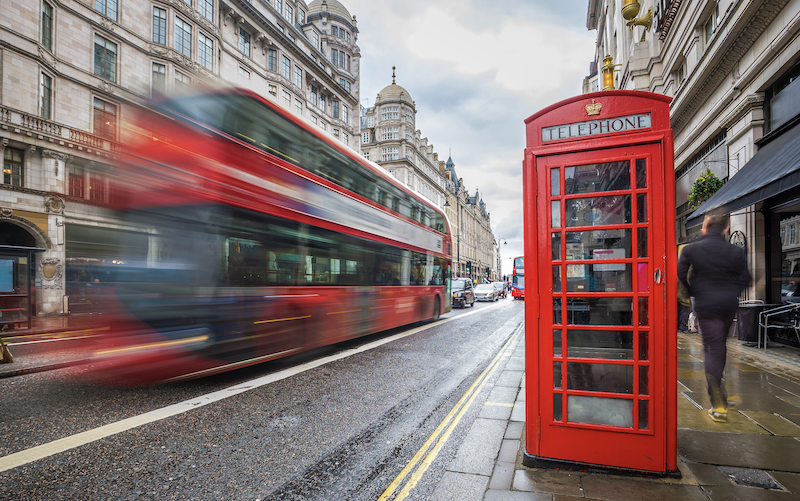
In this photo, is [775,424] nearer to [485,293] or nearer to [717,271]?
[717,271]

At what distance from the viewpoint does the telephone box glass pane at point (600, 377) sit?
111 inches

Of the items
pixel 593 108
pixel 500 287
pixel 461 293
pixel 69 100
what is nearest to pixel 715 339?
pixel 593 108

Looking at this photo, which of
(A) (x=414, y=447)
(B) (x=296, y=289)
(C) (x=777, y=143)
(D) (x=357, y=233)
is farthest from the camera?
(D) (x=357, y=233)

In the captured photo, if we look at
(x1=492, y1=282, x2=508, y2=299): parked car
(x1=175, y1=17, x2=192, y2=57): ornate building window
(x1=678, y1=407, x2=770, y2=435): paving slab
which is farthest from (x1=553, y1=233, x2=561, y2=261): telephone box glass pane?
(x1=492, y1=282, x2=508, y2=299): parked car

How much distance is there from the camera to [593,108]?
2.86 meters

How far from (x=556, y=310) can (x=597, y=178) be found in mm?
979

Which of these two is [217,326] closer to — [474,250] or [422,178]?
[422,178]

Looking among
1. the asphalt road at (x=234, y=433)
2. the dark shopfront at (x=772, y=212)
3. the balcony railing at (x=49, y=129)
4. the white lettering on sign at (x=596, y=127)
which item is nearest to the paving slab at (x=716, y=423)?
the asphalt road at (x=234, y=433)

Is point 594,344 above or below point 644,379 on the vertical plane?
above

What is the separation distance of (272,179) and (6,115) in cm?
1711

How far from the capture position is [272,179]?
601cm

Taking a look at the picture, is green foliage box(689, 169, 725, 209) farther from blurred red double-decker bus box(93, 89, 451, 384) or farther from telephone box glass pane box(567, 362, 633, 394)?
telephone box glass pane box(567, 362, 633, 394)

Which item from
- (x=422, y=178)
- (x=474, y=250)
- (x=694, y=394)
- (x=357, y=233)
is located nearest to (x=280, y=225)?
(x=357, y=233)

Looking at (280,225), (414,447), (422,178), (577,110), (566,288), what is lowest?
(414,447)
